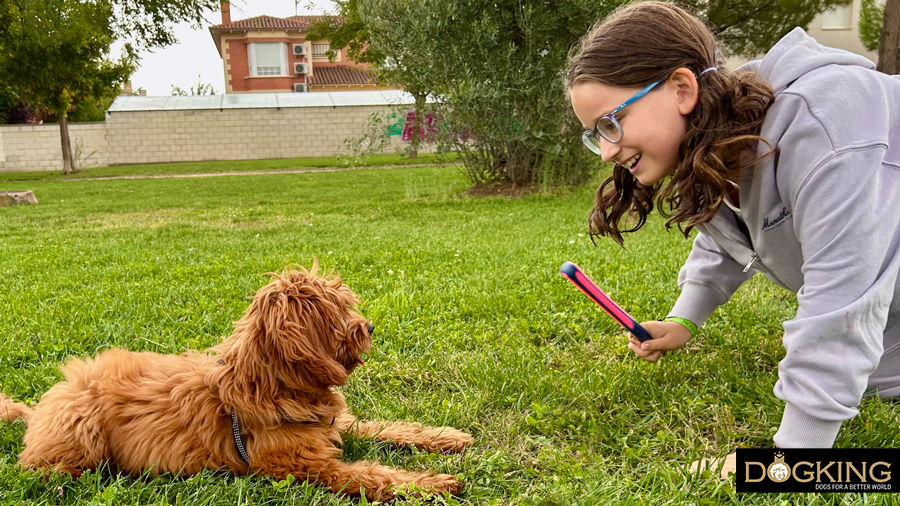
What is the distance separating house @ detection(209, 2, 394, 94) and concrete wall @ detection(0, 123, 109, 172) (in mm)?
18790

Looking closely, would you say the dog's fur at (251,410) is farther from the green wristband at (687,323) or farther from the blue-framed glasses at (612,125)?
the green wristband at (687,323)

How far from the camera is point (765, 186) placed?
239cm

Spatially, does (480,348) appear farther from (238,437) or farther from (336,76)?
(336,76)

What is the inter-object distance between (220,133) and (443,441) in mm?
34636

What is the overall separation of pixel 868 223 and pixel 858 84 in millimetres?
476

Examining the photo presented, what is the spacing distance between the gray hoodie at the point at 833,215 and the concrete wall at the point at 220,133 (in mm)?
31404

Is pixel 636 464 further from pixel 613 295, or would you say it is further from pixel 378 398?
pixel 613 295

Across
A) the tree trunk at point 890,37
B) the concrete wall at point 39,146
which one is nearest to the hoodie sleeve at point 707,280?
the tree trunk at point 890,37

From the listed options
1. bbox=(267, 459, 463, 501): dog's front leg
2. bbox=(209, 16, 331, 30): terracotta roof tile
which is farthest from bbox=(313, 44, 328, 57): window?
bbox=(267, 459, 463, 501): dog's front leg

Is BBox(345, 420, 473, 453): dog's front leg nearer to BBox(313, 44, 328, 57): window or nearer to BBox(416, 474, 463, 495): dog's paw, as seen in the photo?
BBox(416, 474, 463, 495): dog's paw

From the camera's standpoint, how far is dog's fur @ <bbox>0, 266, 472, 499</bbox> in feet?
7.89

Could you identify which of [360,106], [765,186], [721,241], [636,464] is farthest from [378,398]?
[360,106]

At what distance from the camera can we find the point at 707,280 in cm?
318

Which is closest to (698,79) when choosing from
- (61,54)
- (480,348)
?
(480,348)
